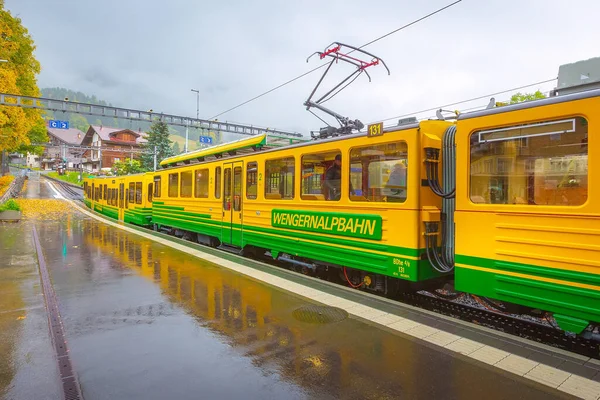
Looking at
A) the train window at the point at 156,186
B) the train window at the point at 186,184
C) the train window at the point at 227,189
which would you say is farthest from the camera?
the train window at the point at 156,186

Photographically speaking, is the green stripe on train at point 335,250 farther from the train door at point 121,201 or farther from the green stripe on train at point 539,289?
the train door at point 121,201

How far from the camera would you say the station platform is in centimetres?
329

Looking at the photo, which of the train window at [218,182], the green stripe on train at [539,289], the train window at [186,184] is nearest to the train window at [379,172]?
the green stripe on train at [539,289]

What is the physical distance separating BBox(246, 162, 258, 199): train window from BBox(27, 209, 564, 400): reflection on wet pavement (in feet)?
10.2

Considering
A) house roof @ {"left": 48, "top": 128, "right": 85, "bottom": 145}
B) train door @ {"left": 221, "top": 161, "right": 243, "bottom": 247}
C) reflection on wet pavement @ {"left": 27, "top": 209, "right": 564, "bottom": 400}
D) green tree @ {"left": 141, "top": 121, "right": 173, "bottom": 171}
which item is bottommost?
reflection on wet pavement @ {"left": 27, "top": 209, "right": 564, "bottom": 400}

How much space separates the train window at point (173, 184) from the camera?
13.8m

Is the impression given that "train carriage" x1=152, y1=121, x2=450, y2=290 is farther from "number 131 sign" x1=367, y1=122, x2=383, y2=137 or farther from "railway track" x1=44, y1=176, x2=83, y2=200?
"railway track" x1=44, y1=176, x2=83, y2=200

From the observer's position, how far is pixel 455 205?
510 cm

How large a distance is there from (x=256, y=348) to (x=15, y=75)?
25.1 meters

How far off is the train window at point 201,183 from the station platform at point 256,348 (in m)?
5.09

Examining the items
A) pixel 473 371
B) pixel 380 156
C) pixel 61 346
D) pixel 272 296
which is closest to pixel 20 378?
pixel 61 346

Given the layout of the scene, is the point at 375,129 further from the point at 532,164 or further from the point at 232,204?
the point at 232,204

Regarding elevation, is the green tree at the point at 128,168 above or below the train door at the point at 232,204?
above

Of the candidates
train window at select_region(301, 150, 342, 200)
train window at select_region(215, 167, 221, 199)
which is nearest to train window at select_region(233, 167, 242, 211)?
train window at select_region(215, 167, 221, 199)
